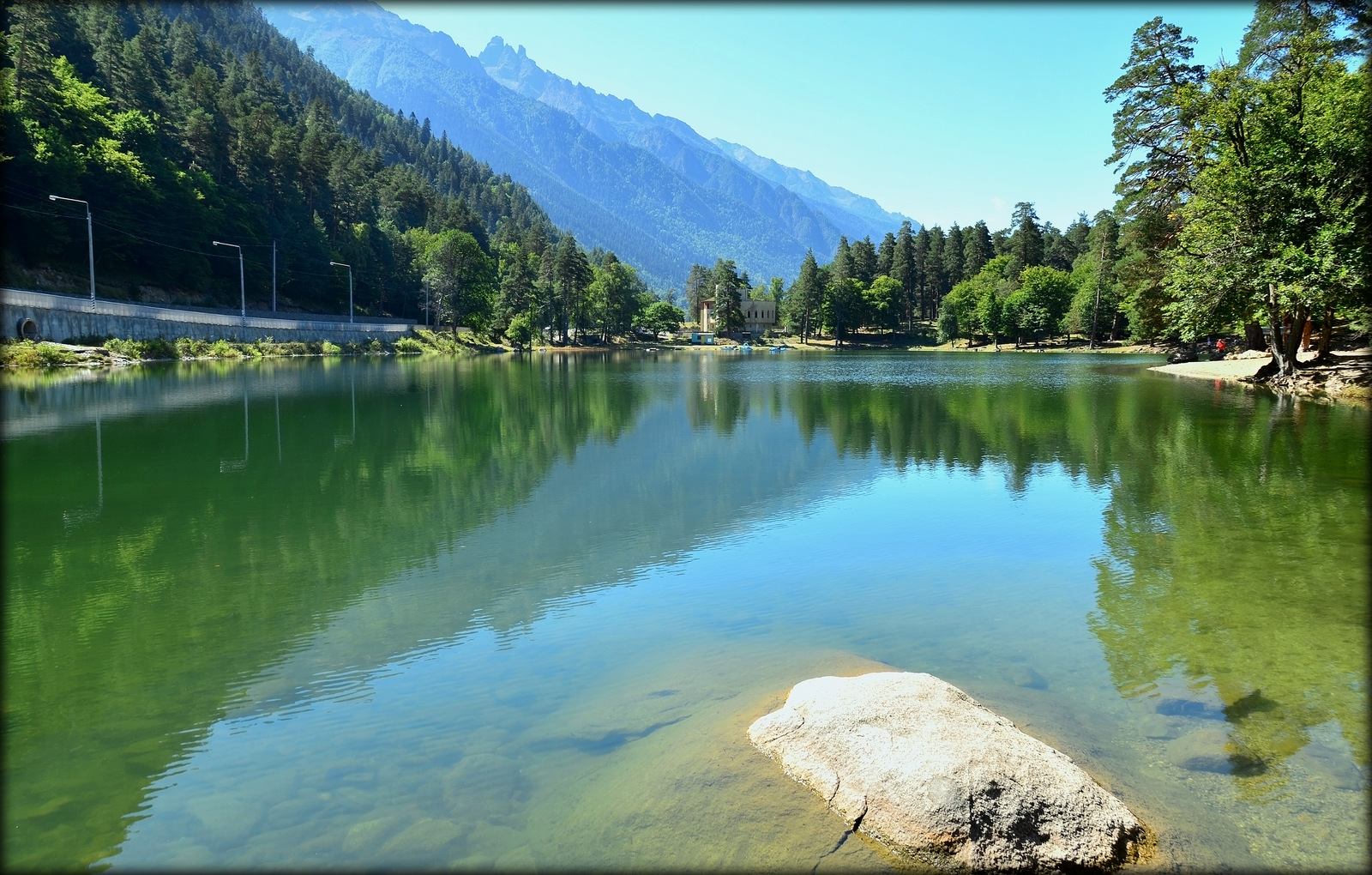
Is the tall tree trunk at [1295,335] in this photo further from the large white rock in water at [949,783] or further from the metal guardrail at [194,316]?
the metal guardrail at [194,316]

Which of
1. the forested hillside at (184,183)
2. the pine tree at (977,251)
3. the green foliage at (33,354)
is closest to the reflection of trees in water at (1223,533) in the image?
the green foliage at (33,354)

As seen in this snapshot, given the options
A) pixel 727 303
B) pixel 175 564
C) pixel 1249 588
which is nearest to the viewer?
pixel 1249 588

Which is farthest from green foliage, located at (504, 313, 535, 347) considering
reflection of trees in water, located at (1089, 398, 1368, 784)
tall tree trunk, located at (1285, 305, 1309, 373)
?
reflection of trees in water, located at (1089, 398, 1368, 784)

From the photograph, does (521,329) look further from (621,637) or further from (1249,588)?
(1249,588)

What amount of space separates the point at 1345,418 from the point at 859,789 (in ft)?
93.2

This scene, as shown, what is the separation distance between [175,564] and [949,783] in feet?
36.3

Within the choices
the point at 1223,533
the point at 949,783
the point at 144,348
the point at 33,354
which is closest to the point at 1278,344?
the point at 1223,533

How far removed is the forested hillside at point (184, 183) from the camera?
206 feet

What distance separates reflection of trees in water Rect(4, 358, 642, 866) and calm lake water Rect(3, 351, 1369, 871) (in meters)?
0.06

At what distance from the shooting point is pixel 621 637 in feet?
28.7

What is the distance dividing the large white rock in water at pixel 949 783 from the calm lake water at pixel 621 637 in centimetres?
27

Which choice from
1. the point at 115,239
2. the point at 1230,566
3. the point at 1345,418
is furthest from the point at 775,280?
the point at 1230,566

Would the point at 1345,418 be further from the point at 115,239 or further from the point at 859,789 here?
the point at 115,239

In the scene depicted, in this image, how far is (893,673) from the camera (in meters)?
6.64
